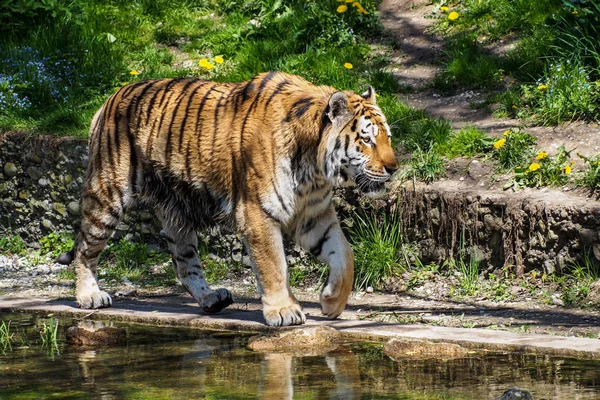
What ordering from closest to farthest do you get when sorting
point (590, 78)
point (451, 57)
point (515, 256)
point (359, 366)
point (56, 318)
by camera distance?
point (359, 366)
point (56, 318)
point (515, 256)
point (590, 78)
point (451, 57)

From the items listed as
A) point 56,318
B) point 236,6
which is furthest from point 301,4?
point 56,318

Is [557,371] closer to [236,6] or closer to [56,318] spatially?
[56,318]

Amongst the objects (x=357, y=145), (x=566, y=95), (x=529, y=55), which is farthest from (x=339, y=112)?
(x=529, y=55)

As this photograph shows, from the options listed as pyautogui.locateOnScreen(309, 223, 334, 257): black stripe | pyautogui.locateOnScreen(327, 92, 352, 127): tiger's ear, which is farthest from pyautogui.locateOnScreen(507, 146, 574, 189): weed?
pyautogui.locateOnScreen(327, 92, 352, 127): tiger's ear

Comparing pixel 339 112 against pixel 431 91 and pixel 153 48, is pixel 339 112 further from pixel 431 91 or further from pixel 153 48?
pixel 153 48

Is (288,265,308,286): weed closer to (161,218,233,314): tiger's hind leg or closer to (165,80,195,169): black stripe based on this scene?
(161,218,233,314): tiger's hind leg

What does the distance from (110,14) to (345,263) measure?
6147 millimetres

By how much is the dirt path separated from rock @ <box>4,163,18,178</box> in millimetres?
3523

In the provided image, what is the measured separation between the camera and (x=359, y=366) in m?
4.85

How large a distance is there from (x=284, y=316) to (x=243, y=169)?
91 cm

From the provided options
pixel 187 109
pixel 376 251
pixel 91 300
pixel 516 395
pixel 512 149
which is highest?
pixel 187 109

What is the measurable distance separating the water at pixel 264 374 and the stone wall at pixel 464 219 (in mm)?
2107

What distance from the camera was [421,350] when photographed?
16.4ft

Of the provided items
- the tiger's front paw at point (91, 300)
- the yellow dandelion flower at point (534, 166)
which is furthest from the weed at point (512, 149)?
the tiger's front paw at point (91, 300)
